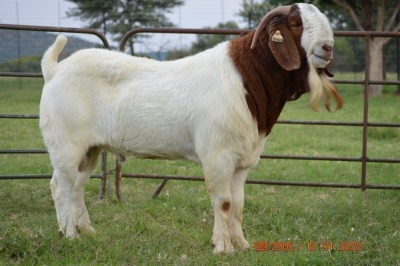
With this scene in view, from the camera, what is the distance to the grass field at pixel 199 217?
393 centimetres

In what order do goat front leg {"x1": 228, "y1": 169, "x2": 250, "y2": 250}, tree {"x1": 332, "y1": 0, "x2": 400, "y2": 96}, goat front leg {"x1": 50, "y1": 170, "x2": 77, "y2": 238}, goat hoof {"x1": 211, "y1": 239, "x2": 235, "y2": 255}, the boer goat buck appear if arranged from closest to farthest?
the boer goat buck < goat hoof {"x1": 211, "y1": 239, "x2": 235, "y2": 255} < goat front leg {"x1": 228, "y1": 169, "x2": 250, "y2": 250} < goat front leg {"x1": 50, "y1": 170, "x2": 77, "y2": 238} < tree {"x1": 332, "y1": 0, "x2": 400, "y2": 96}

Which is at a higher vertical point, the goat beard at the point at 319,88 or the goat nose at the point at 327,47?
the goat nose at the point at 327,47

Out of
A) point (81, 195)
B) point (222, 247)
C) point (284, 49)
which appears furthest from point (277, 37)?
point (81, 195)

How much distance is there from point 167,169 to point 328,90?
3803mm

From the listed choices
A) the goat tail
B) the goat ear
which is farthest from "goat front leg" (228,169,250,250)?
the goat tail

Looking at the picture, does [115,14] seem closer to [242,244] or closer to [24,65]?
[24,65]

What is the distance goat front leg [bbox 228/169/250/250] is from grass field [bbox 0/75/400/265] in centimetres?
21

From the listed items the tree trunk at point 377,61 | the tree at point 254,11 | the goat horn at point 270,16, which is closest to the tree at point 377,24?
the tree trunk at point 377,61

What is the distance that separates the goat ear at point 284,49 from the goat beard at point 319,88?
0.15 meters

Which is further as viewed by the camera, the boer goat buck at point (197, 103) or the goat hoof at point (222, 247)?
the goat hoof at point (222, 247)

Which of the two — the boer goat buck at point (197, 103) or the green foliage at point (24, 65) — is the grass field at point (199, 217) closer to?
the boer goat buck at point (197, 103)

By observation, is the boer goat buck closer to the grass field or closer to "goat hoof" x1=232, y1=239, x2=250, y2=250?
"goat hoof" x1=232, y1=239, x2=250, y2=250

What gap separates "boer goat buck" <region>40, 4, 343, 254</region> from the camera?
3834 millimetres

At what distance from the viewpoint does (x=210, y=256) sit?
13.0 feet
